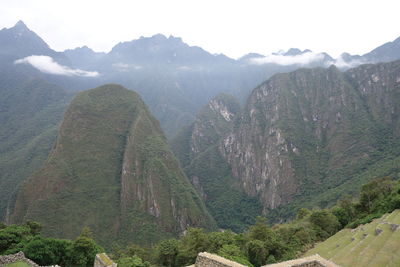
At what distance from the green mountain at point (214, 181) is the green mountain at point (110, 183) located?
76.2 ft

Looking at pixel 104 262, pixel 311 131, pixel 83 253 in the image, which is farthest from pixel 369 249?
pixel 311 131

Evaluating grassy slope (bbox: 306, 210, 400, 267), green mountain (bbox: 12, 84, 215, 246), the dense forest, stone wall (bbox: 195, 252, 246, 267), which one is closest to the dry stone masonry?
stone wall (bbox: 195, 252, 246, 267)

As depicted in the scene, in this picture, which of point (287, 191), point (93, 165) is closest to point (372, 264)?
point (93, 165)

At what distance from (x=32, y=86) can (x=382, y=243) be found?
212 metres

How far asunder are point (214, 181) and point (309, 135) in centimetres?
4868

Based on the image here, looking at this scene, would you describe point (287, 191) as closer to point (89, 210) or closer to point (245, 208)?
point (245, 208)

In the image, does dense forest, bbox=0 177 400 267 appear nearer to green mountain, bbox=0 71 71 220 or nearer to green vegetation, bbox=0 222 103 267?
green vegetation, bbox=0 222 103 267

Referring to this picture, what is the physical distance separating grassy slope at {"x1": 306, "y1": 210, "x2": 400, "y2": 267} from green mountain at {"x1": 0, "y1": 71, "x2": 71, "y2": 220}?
8994cm

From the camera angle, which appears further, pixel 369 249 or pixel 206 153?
pixel 206 153

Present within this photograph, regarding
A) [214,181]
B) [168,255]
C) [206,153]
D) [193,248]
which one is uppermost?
[193,248]

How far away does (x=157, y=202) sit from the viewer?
3782 inches

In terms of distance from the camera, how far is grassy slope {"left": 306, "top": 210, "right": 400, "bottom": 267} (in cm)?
1994

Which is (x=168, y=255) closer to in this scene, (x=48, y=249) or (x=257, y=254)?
(x=257, y=254)

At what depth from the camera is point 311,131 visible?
5876 inches
